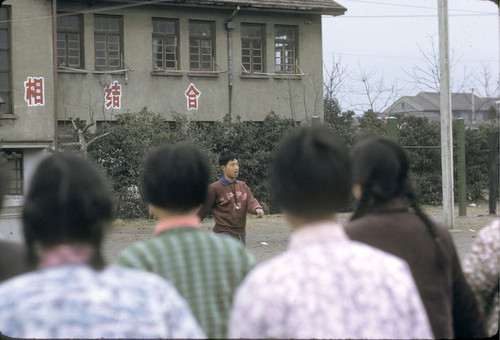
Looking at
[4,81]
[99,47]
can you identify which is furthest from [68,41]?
[4,81]

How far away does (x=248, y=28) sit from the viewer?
28.9 metres

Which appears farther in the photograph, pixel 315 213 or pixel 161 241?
pixel 161 241

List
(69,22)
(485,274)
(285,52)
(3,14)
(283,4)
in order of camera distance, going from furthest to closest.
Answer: (285,52), (283,4), (69,22), (3,14), (485,274)

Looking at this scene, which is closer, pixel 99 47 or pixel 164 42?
pixel 99 47

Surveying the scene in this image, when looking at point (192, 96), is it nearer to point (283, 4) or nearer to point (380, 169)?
point (283, 4)

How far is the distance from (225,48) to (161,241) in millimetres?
25927

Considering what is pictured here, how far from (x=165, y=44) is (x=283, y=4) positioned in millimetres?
4745

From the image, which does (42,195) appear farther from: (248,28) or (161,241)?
(248,28)

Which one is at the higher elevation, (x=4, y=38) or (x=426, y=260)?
(x=4, y=38)

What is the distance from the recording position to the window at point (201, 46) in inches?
1106

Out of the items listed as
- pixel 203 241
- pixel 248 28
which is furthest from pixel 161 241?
pixel 248 28

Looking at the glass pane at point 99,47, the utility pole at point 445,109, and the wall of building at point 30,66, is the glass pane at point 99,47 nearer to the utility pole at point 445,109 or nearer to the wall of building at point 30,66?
the wall of building at point 30,66

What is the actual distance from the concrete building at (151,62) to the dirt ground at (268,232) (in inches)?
241

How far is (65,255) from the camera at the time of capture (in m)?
2.10
